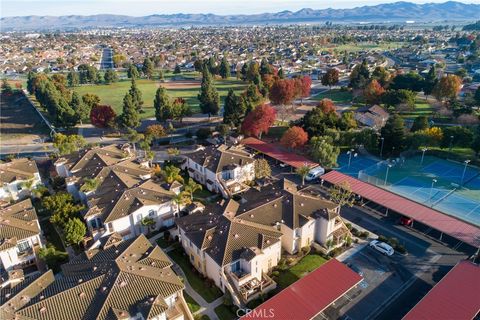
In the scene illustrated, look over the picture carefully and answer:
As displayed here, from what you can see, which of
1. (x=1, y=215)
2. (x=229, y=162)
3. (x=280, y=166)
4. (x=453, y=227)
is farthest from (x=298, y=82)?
(x=1, y=215)

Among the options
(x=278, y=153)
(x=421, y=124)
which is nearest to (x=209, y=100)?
(x=278, y=153)

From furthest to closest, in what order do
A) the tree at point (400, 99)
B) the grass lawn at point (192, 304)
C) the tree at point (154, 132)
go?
1. the tree at point (400, 99)
2. the tree at point (154, 132)
3. the grass lawn at point (192, 304)

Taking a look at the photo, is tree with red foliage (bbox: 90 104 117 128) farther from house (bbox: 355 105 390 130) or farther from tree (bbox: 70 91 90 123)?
house (bbox: 355 105 390 130)

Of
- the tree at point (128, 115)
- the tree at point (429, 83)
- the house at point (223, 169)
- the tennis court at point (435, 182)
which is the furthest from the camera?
the tree at point (429, 83)

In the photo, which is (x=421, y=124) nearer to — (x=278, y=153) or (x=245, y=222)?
(x=278, y=153)

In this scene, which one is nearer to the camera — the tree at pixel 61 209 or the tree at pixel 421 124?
the tree at pixel 61 209

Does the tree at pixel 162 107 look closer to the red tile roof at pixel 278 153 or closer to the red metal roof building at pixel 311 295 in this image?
the red tile roof at pixel 278 153

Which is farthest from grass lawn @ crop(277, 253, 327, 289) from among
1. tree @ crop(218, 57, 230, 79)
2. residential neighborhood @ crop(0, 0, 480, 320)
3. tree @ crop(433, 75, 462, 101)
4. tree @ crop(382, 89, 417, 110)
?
tree @ crop(218, 57, 230, 79)

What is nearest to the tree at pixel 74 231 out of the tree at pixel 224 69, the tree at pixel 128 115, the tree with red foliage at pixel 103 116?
the tree at pixel 128 115
